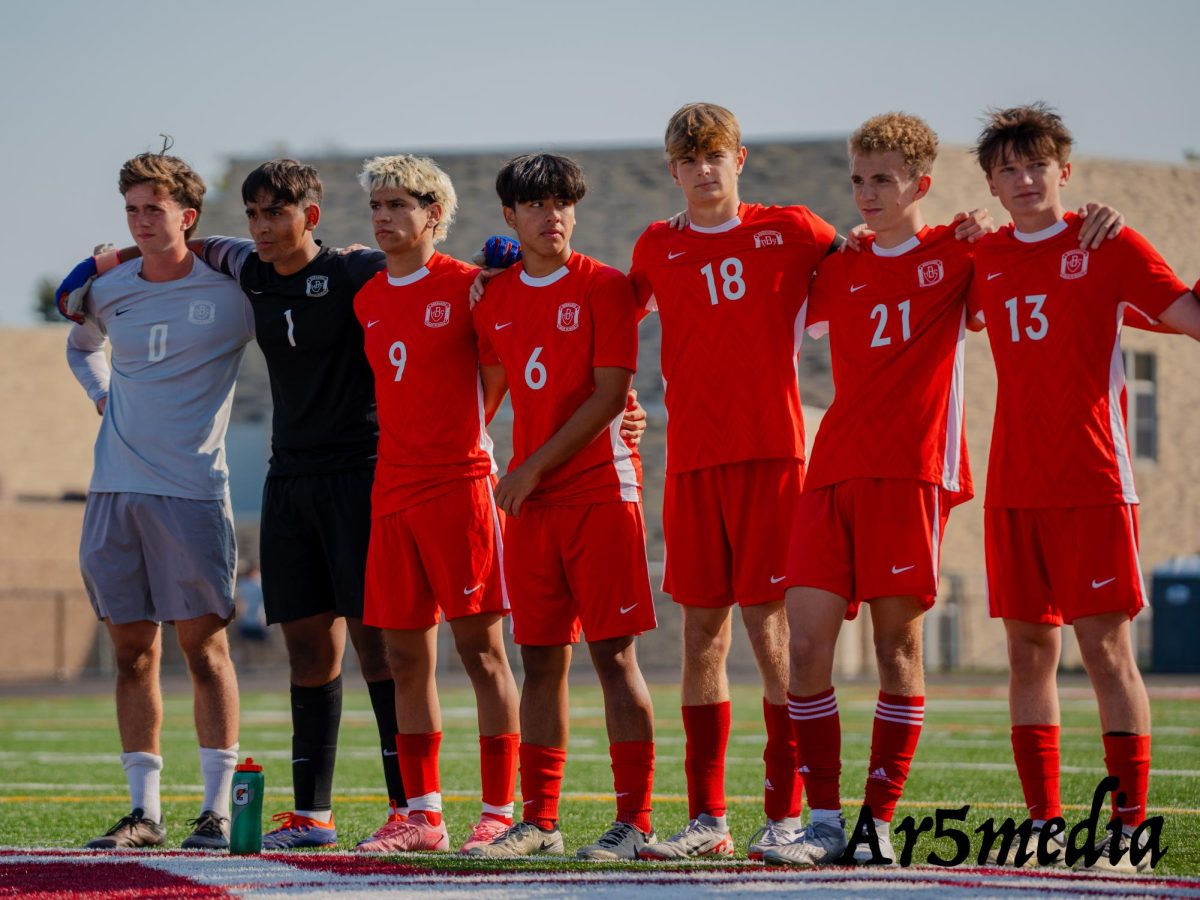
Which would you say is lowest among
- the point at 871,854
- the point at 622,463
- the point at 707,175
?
the point at 871,854

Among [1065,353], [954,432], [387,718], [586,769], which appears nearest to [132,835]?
[387,718]

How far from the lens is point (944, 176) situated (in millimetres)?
30594

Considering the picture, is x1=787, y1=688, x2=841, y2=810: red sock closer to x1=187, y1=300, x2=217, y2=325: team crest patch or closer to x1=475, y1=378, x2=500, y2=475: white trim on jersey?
x1=475, y1=378, x2=500, y2=475: white trim on jersey

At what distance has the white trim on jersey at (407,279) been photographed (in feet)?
21.0

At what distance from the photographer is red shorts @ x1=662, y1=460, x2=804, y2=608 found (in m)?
5.86

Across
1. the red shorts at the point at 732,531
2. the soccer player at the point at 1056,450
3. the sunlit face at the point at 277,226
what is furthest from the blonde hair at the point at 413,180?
the soccer player at the point at 1056,450

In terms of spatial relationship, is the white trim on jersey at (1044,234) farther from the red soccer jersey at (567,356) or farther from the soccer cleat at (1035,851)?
the soccer cleat at (1035,851)

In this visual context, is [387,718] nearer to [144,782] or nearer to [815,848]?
[144,782]

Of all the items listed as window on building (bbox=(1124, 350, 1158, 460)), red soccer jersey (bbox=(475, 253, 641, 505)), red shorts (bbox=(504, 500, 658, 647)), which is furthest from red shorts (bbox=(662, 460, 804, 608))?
window on building (bbox=(1124, 350, 1158, 460))

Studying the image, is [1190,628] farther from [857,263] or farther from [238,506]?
[857,263]

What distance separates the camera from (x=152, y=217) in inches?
266

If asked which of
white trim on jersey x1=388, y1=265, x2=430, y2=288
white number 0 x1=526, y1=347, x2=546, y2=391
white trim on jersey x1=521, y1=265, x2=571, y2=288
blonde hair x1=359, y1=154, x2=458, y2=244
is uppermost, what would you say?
blonde hair x1=359, y1=154, x2=458, y2=244

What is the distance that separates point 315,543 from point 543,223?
152cm

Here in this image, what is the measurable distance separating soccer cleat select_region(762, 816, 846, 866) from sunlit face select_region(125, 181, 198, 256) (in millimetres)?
3323
